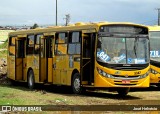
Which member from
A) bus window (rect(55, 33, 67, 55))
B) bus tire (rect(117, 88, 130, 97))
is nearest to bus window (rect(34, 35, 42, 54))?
bus window (rect(55, 33, 67, 55))

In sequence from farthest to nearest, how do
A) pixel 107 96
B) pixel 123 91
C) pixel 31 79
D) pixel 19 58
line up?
1. pixel 19 58
2. pixel 31 79
3. pixel 123 91
4. pixel 107 96

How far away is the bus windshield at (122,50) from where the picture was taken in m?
19.8

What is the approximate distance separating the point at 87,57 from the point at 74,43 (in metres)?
1.20

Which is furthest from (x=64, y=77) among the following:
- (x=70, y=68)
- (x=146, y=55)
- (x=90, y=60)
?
(x=146, y=55)

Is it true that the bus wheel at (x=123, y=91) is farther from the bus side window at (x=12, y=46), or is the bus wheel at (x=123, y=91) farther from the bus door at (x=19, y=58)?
the bus side window at (x=12, y=46)

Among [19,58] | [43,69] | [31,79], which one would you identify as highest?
[19,58]

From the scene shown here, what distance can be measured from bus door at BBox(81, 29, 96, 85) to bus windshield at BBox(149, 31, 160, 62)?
16.1 ft

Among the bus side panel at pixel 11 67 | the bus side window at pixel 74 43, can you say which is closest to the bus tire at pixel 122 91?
the bus side window at pixel 74 43

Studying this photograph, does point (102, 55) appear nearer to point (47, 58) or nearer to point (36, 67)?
point (47, 58)

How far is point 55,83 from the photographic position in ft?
77.5

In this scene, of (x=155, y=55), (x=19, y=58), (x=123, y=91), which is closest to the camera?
(x=123, y=91)

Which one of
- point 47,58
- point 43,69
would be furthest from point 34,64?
point 47,58

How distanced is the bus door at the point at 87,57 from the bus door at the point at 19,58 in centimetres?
760

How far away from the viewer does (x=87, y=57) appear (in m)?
20.4
